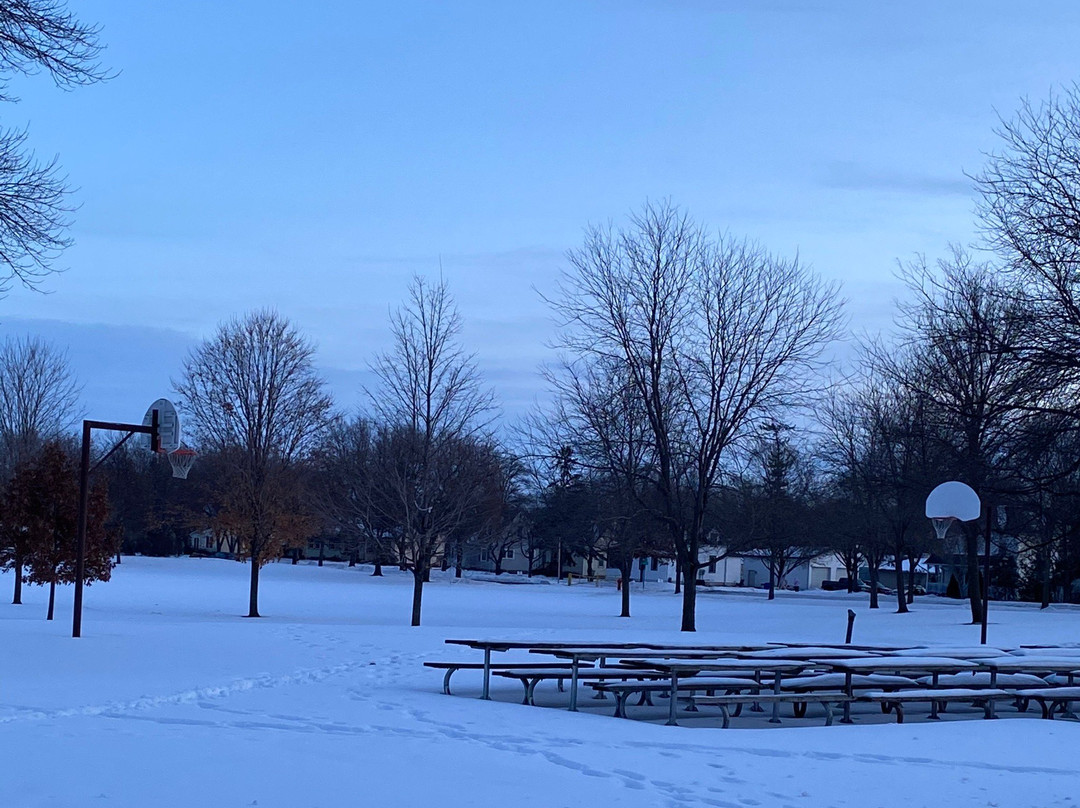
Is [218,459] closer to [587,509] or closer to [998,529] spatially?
[587,509]

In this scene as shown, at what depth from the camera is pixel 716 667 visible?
1195 cm

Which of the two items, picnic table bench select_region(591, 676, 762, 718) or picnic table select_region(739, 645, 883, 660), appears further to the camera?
picnic table select_region(739, 645, 883, 660)

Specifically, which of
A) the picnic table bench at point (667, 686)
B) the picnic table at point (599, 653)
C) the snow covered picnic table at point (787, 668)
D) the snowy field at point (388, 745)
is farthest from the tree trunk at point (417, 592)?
the picnic table bench at point (667, 686)

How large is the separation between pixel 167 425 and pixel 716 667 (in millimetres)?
12044

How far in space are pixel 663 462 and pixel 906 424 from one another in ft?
21.6

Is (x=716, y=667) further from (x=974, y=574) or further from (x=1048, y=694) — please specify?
(x=974, y=574)

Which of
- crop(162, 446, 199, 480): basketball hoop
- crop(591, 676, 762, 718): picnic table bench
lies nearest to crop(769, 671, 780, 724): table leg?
crop(591, 676, 762, 718): picnic table bench

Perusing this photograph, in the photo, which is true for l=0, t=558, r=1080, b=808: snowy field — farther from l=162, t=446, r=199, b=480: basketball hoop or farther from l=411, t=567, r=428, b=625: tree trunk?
l=411, t=567, r=428, b=625: tree trunk

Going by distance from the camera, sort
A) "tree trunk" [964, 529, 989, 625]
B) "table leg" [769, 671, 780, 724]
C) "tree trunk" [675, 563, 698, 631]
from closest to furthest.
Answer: "table leg" [769, 671, 780, 724], "tree trunk" [675, 563, 698, 631], "tree trunk" [964, 529, 989, 625]

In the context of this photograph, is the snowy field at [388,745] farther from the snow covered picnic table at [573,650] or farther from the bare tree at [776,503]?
the bare tree at [776,503]

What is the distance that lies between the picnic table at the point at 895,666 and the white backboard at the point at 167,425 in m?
12.1

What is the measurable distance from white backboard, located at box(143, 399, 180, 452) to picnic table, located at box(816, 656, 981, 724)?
39.6 ft

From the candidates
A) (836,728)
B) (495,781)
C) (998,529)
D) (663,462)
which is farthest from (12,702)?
(998,529)

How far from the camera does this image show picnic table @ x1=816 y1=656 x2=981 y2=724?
12.3 meters
